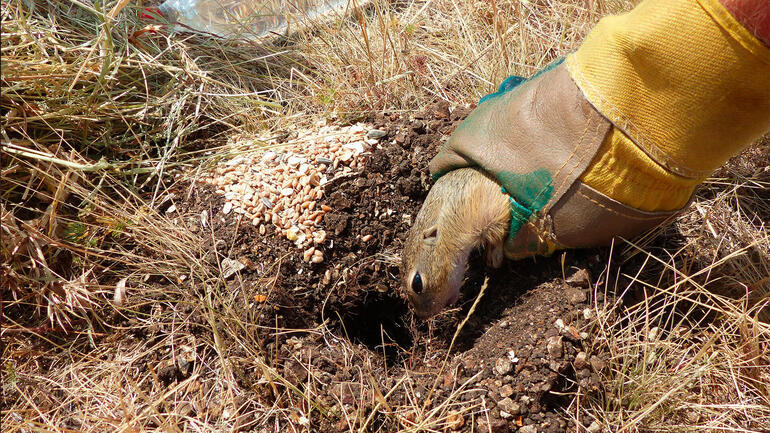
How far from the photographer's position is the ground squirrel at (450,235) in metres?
2.76

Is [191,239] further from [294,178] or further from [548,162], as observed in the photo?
[548,162]

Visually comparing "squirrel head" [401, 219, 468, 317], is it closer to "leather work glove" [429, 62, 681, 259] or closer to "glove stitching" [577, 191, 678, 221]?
"leather work glove" [429, 62, 681, 259]

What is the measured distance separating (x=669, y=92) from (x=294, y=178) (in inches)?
81.2

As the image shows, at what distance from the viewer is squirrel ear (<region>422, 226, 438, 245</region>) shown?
2.99 m

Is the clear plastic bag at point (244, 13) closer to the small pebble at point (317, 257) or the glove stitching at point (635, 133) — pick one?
the small pebble at point (317, 257)

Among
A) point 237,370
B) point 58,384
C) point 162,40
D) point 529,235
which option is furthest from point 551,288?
point 162,40

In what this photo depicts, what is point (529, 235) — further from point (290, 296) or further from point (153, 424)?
point (153, 424)

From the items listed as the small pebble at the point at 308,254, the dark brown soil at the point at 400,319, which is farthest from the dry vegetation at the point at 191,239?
the small pebble at the point at 308,254

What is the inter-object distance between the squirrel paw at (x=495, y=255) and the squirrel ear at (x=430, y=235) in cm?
31

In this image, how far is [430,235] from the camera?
3.02 m

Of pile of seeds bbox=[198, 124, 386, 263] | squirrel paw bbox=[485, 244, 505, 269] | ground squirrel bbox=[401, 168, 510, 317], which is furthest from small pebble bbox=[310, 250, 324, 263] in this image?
squirrel paw bbox=[485, 244, 505, 269]

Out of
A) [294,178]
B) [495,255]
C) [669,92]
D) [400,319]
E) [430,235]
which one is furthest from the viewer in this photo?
[400,319]

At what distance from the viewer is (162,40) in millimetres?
4039

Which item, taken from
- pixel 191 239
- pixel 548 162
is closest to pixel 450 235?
pixel 548 162
